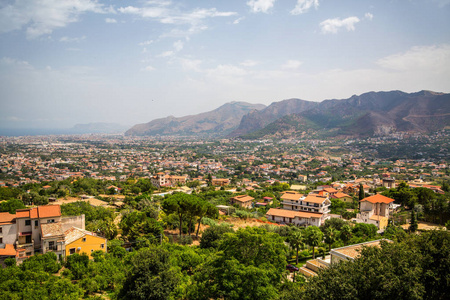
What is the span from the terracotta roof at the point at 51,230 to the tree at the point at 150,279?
6.18 metres

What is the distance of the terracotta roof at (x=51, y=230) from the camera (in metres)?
16.1

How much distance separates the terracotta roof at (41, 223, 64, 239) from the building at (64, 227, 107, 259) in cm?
66

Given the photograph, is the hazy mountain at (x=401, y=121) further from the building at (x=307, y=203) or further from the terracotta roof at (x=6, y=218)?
the terracotta roof at (x=6, y=218)

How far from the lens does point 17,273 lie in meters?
12.9

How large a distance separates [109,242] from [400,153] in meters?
115

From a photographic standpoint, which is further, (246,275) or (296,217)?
(296,217)

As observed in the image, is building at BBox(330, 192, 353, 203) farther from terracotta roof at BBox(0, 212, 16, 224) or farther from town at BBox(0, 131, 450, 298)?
terracotta roof at BBox(0, 212, 16, 224)

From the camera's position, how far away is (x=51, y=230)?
54.2 feet

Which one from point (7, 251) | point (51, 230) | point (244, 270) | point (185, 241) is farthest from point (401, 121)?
point (7, 251)

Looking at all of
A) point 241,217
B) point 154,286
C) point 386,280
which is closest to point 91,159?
point 241,217

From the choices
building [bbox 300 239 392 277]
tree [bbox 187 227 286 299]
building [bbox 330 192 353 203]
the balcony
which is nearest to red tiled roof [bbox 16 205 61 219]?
the balcony

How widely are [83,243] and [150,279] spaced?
6.68 meters

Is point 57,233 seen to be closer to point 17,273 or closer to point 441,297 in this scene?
point 17,273

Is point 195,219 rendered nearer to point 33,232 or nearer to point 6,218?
point 33,232
